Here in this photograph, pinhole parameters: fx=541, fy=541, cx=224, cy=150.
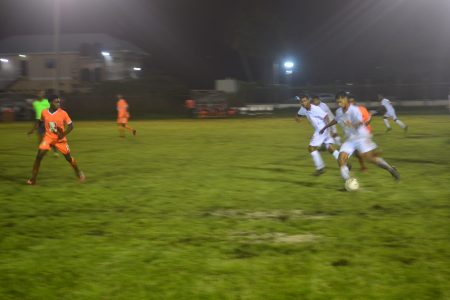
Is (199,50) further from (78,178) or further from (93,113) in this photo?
(78,178)

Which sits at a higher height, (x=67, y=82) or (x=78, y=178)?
(x=67, y=82)

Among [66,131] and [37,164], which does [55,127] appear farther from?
[37,164]

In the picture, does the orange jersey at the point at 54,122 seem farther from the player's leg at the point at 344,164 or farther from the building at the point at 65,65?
the building at the point at 65,65

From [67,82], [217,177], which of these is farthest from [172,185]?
[67,82]

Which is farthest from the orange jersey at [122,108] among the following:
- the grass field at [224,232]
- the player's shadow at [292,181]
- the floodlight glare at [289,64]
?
the floodlight glare at [289,64]

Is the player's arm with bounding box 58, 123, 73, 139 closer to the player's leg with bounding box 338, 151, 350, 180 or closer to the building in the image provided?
the player's leg with bounding box 338, 151, 350, 180

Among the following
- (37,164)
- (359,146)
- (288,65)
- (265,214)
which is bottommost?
(265,214)

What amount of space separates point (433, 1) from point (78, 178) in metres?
50.5

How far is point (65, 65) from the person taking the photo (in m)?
57.6

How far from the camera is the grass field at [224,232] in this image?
5336 millimetres

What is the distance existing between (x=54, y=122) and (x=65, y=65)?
Answer: 49366mm

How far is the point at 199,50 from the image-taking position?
71.7m

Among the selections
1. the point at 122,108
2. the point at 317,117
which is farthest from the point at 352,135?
the point at 122,108

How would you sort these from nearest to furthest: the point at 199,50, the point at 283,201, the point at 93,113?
the point at 283,201 < the point at 93,113 < the point at 199,50
